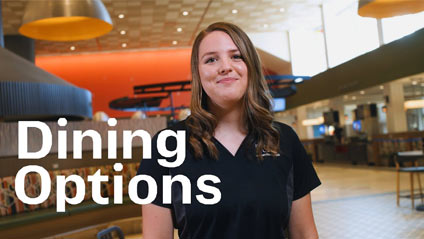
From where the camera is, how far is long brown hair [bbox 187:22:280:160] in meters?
1.05

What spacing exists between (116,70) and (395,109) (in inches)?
427

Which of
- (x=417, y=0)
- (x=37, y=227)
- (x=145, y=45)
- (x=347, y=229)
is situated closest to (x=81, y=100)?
(x=37, y=227)

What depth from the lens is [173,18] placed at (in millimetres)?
13078

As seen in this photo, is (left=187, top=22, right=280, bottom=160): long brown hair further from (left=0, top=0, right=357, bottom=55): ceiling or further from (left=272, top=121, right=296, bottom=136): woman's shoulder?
(left=0, top=0, right=357, bottom=55): ceiling

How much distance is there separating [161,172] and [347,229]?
4831 millimetres

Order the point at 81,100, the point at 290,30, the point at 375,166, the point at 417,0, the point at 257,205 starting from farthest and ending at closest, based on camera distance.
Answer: the point at 290,30 < the point at 375,166 < the point at 81,100 < the point at 417,0 < the point at 257,205

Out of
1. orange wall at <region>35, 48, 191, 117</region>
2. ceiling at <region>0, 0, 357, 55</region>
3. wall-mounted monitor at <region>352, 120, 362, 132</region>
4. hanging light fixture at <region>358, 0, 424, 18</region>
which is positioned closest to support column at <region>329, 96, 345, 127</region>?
wall-mounted monitor at <region>352, 120, 362, 132</region>

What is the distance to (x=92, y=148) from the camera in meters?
6.76

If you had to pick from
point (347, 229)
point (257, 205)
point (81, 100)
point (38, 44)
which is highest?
point (38, 44)

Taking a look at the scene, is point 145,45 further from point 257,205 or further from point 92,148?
point 257,205

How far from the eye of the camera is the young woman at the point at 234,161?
974 mm

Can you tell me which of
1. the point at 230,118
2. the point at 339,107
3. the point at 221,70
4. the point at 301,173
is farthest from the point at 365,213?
the point at 339,107

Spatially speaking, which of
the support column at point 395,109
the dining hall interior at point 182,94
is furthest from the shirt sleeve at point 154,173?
the support column at point 395,109

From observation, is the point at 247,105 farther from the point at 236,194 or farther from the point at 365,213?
the point at 365,213
